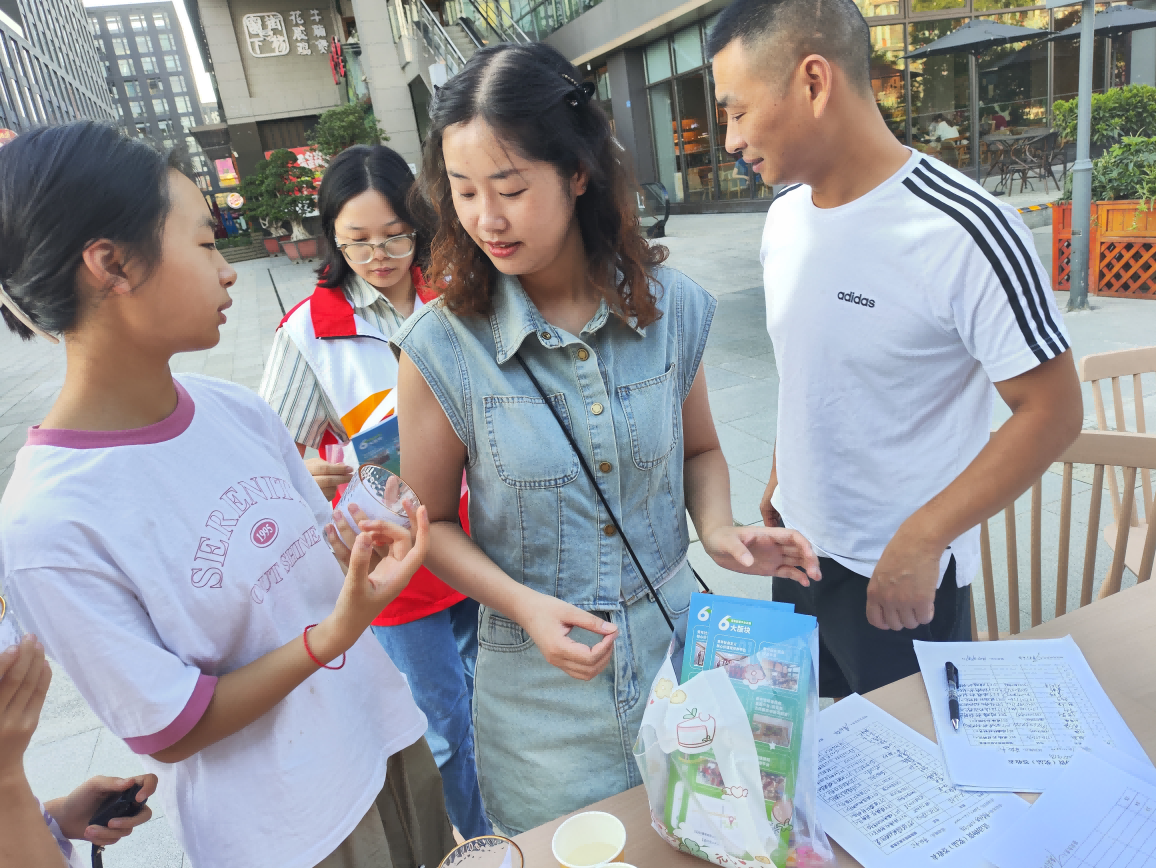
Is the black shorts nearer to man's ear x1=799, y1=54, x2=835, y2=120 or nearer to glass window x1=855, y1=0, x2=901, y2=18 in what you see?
man's ear x1=799, y1=54, x2=835, y2=120

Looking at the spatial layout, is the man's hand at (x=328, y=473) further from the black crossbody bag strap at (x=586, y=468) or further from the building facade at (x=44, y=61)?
the building facade at (x=44, y=61)

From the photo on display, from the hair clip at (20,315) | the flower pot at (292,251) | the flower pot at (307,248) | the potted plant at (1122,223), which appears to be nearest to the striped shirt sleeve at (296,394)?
the hair clip at (20,315)

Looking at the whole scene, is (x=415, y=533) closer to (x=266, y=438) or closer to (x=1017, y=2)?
(x=266, y=438)

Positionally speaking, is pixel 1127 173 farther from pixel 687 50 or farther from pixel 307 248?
pixel 307 248

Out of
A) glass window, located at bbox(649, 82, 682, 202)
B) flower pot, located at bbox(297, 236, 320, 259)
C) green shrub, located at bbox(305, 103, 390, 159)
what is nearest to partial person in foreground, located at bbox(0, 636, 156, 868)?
glass window, located at bbox(649, 82, 682, 202)

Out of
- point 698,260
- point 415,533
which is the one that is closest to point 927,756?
point 415,533

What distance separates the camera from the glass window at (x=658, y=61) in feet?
47.9

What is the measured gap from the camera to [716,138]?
14.0 m

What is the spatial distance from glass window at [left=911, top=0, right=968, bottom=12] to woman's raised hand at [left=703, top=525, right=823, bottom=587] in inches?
513

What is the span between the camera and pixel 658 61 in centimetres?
1495

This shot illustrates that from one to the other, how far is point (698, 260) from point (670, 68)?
22.1 ft

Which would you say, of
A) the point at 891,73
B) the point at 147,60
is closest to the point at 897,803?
the point at 891,73

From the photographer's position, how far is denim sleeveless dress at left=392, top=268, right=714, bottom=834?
121 centimetres

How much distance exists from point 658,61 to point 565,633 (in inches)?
629
